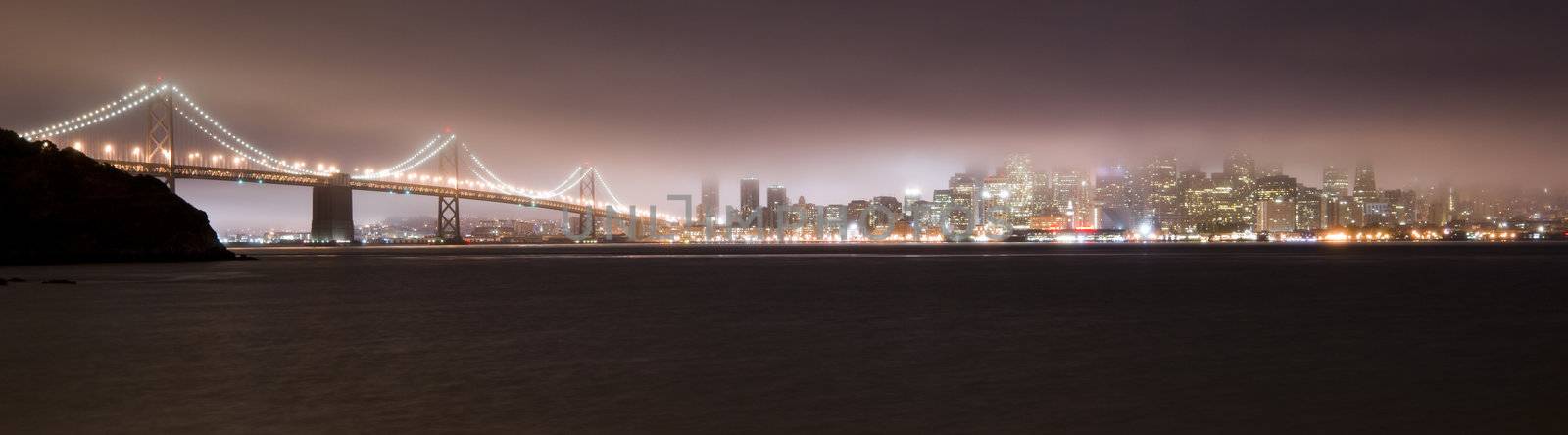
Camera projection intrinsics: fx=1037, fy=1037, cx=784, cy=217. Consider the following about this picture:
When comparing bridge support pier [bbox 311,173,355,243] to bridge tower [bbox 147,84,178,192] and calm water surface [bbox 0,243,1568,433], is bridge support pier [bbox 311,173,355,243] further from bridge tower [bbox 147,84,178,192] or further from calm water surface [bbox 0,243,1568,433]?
calm water surface [bbox 0,243,1568,433]

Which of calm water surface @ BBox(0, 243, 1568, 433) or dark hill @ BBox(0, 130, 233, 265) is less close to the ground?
dark hill @ BBox(0, 130, 233, 265)

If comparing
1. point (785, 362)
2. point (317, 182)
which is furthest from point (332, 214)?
point (785, 362)

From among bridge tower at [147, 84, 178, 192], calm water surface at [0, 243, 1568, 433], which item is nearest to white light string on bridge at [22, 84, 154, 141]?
bridge tower at [147, 84, 178, 192]

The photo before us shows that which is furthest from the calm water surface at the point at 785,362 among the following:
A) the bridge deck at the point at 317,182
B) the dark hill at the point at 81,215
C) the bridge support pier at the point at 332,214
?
the bridge support pier at the point at 332,214

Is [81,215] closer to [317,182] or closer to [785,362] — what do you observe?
[785,362]

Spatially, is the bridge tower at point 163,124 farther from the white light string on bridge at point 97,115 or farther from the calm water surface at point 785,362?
the calm water surface at point 785,362

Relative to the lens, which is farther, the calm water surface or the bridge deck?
the bridge deck
